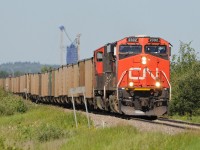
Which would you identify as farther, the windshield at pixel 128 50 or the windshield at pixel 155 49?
the windshield at pixel 155 49

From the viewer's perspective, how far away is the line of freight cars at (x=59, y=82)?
35469mm

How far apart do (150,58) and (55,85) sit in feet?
77.0

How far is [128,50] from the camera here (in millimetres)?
26062

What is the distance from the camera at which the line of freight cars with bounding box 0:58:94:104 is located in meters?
35.5

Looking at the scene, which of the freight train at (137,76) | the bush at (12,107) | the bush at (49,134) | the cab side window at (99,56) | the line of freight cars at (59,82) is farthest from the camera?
the bush at (12,107)

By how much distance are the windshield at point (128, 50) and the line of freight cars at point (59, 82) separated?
7.21 metres

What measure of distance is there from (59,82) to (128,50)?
848 inches

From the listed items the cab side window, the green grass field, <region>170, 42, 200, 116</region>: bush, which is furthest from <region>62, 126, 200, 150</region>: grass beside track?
<region>170, 42, 200, 116</region>: bush

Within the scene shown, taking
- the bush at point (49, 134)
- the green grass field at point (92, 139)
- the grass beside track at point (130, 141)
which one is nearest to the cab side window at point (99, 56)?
the green grass field at point (92, 139)

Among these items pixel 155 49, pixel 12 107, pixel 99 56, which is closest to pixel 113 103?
pixel 155 49

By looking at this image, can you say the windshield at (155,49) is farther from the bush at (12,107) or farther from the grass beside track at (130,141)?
the bush at (12,107)

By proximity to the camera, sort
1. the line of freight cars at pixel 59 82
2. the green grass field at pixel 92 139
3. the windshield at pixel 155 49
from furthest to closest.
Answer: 1. the line of freight cars at pixel 59 82
2. the windshield at pixel 155 49
3. the green grass field at pixel 92 139

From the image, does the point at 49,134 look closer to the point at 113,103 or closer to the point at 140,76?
the point at 113,103

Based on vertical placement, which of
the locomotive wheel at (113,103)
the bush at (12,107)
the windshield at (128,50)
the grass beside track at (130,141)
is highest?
the windshield at (128,50)
